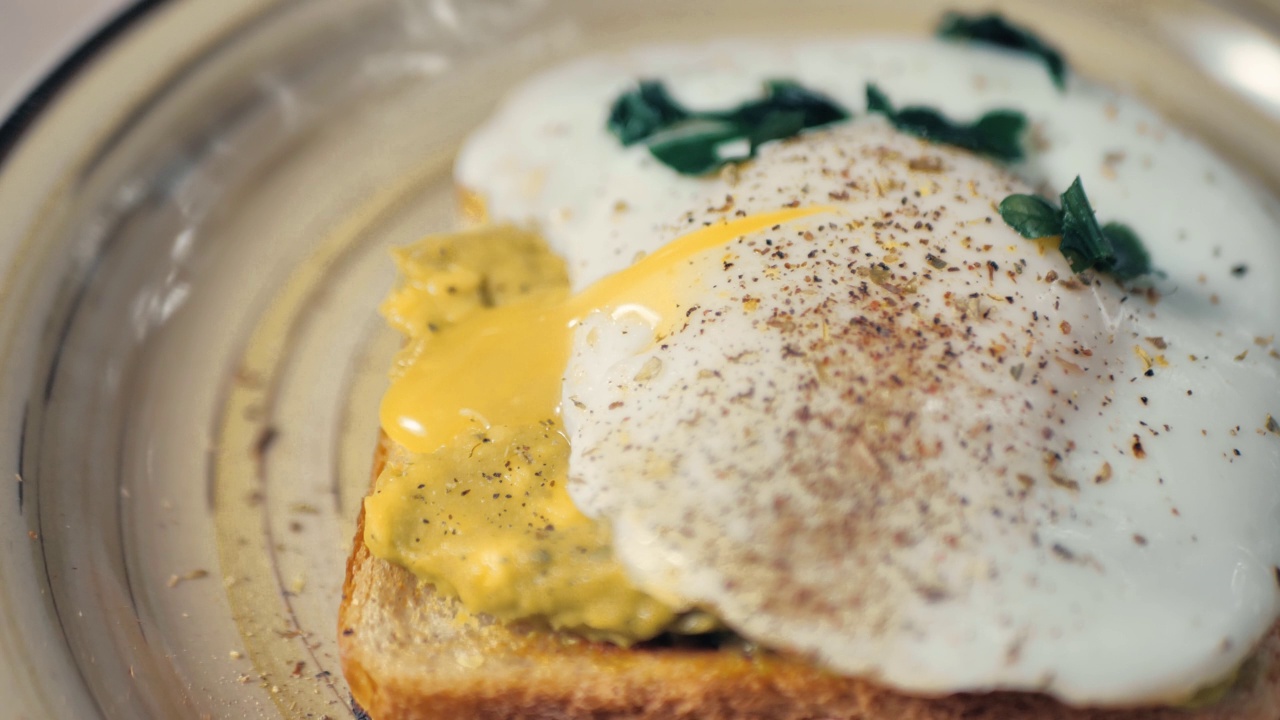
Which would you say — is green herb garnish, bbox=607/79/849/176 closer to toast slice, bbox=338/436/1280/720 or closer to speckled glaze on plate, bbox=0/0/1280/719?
speckled glaze on plate, bbox=0/0/1280/719

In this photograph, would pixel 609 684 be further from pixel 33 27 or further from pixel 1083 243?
pixel 33 27

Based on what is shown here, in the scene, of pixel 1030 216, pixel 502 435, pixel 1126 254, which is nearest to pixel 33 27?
pixel 502 435

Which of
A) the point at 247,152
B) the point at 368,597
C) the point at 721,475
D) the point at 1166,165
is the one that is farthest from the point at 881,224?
the point at 247,152

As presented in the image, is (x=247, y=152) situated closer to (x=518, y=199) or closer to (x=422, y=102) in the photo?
(x=422, y=102)

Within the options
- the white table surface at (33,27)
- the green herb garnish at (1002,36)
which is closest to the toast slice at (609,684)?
the green herb garnish at (1002,36)

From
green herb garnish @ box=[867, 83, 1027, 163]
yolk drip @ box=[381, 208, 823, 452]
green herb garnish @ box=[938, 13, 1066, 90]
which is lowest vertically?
yolk drip @ box=[381, 208, 823, 452]

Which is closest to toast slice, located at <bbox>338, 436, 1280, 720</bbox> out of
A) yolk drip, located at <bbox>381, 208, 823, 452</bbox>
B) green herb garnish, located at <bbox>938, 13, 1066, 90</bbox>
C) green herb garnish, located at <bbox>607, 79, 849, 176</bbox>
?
yolk drip, located at <bbox>381, 208, 823, 452</bbox>

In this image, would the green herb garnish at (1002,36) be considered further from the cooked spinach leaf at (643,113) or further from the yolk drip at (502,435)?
the yolk drip at (502,435)
